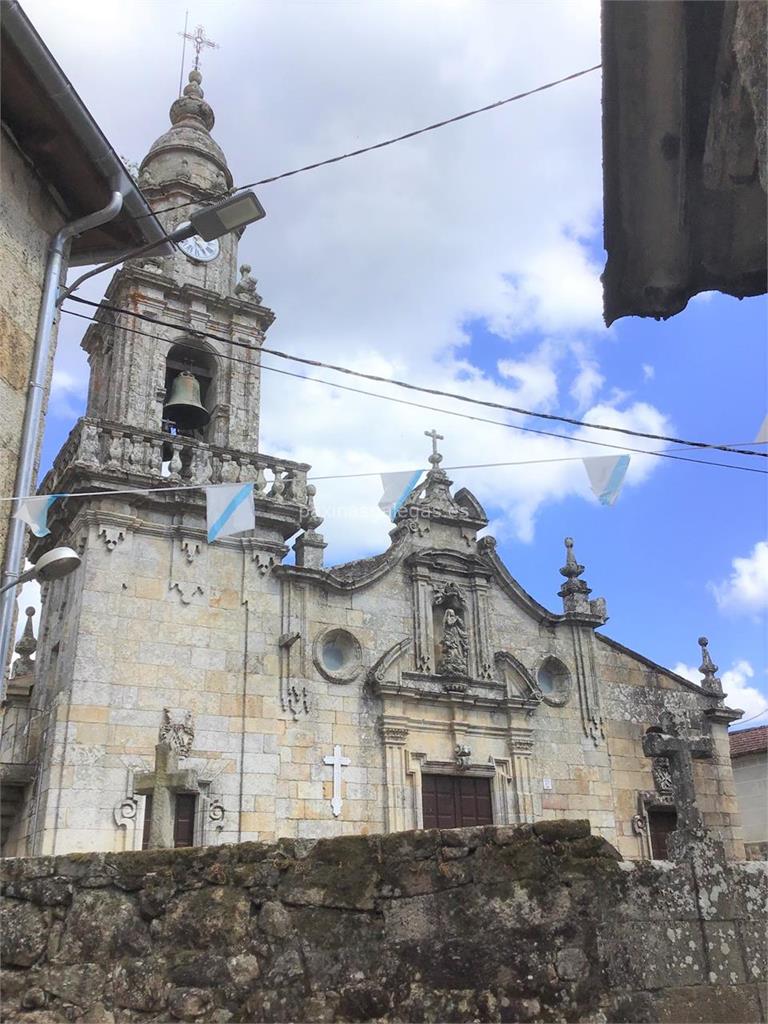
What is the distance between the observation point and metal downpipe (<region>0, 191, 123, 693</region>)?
217 inches

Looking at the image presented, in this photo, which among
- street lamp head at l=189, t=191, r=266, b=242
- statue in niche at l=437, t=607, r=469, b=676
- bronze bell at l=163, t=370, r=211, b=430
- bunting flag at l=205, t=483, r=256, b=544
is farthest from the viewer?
statue in niche at l=437, t=607, r=469, b=676

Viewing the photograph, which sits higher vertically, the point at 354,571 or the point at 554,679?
the point at 354,571

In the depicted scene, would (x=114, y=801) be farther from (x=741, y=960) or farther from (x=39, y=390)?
(x=741, y=960)

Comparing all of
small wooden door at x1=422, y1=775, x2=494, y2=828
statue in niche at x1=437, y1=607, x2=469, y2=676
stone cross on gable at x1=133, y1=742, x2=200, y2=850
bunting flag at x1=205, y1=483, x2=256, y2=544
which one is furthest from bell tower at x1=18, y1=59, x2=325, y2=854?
stone cross on gable at x1=133, y1=742, x2=200, y2=850

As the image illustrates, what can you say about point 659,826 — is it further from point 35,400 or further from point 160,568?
point 35,400

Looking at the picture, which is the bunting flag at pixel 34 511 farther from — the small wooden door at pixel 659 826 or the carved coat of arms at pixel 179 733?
the small wooden door at pixel 659 826

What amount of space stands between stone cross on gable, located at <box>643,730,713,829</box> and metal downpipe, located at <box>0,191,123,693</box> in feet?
13.2

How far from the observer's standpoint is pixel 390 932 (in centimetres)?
412

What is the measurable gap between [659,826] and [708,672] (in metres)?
3.18

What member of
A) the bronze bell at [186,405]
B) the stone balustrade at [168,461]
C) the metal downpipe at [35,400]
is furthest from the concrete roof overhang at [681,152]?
the bronze bell at [186,405]

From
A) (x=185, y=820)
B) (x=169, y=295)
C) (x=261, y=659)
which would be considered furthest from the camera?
(x=169, y=295)

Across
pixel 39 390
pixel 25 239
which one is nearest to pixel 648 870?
pixel 39 390

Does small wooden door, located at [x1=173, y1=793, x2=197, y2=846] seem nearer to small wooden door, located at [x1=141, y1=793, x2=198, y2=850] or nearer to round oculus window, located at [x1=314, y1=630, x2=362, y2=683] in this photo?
small wooden door, located at [x1=141, y1=793, x2=198, y2=850]

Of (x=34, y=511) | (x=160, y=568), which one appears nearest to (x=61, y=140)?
(x=34, y=511)
